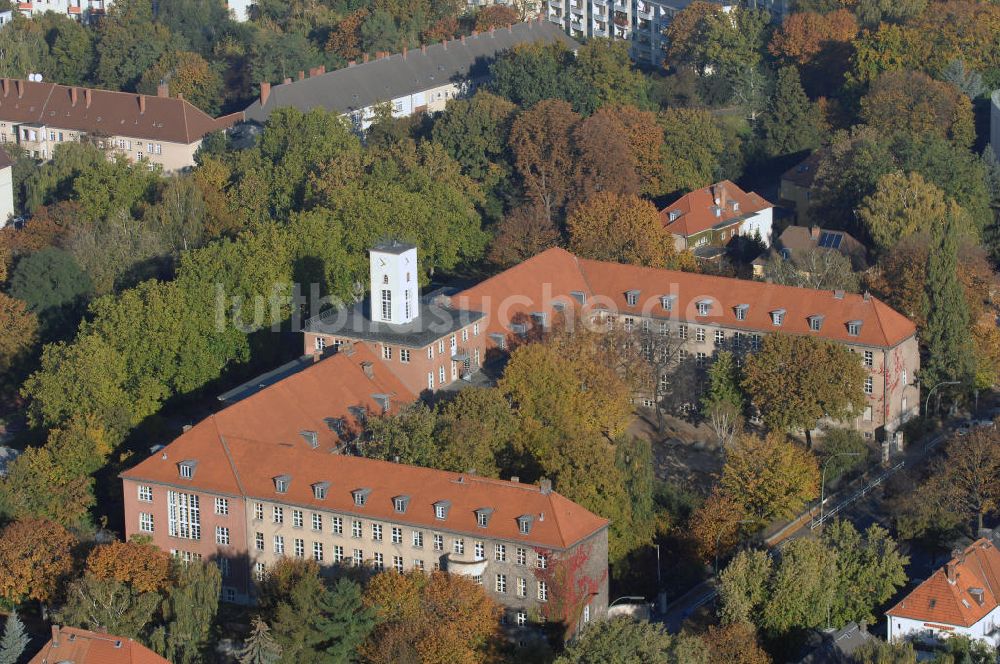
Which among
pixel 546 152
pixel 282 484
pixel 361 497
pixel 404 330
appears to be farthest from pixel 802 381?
pixel 546 152

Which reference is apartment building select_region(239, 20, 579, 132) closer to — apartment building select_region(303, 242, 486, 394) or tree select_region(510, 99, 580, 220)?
tree select_region(510, 99, 580, 220)

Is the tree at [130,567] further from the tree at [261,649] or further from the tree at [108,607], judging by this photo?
the tree at [261,649]

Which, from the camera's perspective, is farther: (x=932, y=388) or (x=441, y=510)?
(x=932, y=388)

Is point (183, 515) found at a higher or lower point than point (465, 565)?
lower

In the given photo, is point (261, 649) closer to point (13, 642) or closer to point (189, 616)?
point (189, 616)

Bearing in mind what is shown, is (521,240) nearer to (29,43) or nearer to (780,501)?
(780,501)

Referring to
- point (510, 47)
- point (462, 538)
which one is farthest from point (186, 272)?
point (510, 47)

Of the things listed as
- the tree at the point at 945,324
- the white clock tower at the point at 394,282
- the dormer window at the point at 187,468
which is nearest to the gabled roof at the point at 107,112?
the white clock tower at the point at 394,282
